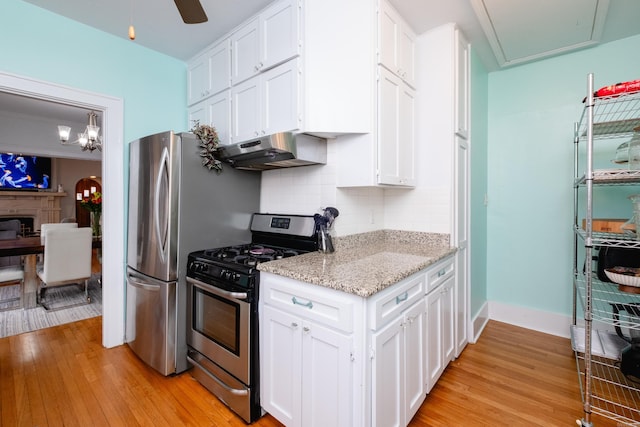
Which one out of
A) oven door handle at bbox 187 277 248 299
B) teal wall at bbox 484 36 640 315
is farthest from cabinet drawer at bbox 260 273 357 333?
teal wall at bbox 484 36 640 315

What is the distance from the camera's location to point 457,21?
223 centimetres

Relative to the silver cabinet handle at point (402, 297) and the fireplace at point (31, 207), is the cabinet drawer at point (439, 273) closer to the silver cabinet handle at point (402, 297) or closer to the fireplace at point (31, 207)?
the silver cabinet handle at point (402, 297)

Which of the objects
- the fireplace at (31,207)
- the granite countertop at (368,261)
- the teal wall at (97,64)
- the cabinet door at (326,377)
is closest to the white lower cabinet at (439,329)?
the granite countertop at (368,261)

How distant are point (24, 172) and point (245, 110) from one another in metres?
7.40

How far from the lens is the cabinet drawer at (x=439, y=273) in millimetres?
1818

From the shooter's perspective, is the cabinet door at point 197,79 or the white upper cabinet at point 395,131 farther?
the cabinet door at point 197,79

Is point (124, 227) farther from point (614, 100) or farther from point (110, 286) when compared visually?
point (614, 100)

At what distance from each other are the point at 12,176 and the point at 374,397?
8.78 m

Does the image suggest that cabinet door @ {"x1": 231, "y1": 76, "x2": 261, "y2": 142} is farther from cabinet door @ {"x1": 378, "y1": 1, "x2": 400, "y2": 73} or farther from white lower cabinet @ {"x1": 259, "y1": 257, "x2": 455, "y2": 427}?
white lower cabinet @ {"x1": 259, "y1": 257, "x2": 455, "y2": 427}

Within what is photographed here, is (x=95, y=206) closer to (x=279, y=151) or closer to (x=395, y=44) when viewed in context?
(x=279, y=151)

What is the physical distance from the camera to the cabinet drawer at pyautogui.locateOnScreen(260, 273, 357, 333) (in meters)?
1.28

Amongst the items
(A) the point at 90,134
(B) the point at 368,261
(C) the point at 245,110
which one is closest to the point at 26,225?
(A) the point at 90,134

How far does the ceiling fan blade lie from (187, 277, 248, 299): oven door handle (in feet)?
4.72

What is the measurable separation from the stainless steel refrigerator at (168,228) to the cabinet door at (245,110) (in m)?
0.33
